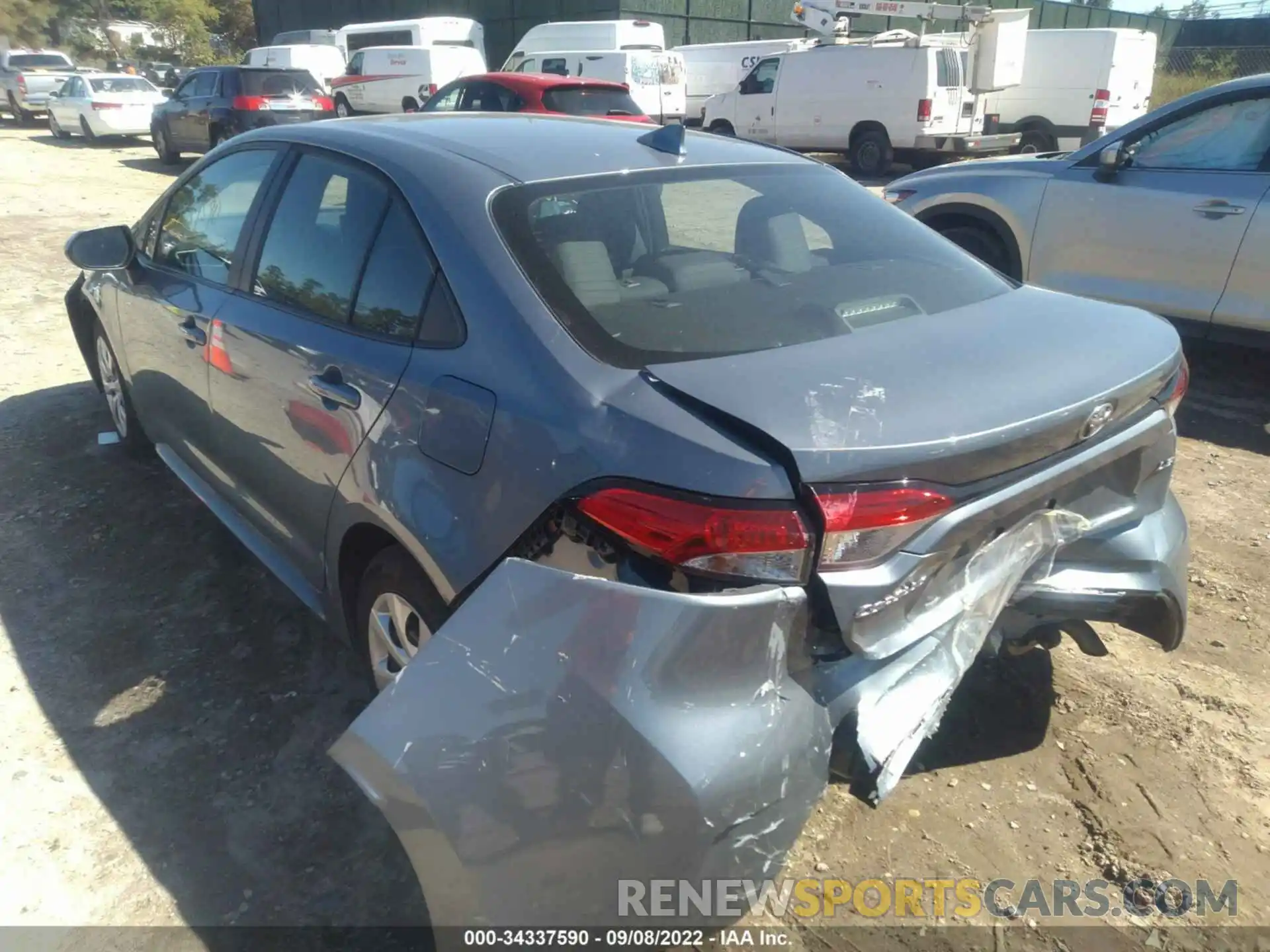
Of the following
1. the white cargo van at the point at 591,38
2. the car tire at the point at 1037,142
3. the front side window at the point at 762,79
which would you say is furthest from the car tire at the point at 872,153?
the white cargo van at the point at 591,38

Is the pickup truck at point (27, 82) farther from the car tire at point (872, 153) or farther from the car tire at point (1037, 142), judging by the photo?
the car tire at point (1037, 142)

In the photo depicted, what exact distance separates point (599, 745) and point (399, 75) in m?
21.7

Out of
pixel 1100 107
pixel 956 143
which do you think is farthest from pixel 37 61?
pixel 1100 107

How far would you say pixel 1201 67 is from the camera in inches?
1180

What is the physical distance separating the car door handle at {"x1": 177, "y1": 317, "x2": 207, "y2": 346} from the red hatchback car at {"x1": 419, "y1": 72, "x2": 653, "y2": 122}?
31.4 ft

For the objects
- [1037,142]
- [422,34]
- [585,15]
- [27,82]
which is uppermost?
[585,15]

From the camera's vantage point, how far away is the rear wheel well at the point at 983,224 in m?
6.16

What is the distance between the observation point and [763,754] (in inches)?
71.5

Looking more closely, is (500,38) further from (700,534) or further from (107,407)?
(700,534)

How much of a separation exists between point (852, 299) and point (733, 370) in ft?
2.06

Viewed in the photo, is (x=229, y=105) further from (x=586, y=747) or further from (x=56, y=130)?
(x=586, y=747)

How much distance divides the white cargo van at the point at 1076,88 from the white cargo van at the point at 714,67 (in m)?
5.64

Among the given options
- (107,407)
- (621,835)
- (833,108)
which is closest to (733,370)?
(621,835)

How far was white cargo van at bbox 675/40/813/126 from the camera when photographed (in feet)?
73.2
